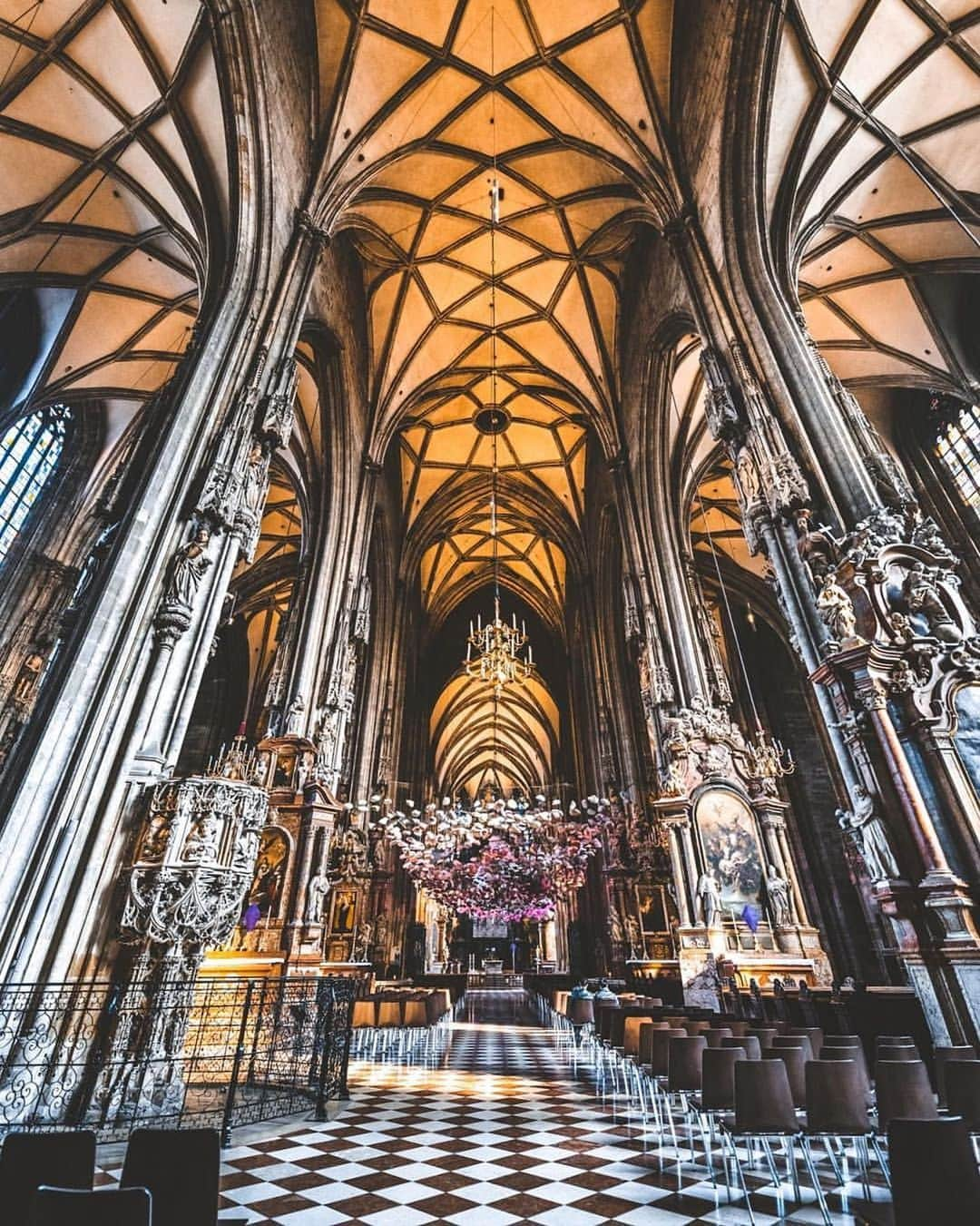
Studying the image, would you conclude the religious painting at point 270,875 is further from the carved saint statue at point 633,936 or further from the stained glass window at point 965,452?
the stained glass window at point 965,452

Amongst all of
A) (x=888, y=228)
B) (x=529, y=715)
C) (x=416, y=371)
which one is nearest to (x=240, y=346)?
(x=416, y=371)

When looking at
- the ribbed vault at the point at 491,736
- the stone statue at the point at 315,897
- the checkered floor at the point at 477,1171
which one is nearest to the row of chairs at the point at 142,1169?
the checkered floor at the point at 477,1171

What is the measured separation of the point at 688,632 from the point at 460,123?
12349 mm

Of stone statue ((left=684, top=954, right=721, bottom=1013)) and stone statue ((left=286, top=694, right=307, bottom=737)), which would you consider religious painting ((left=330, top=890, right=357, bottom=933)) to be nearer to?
stone statue ((left=286, top=694, right=307, bottom=737))

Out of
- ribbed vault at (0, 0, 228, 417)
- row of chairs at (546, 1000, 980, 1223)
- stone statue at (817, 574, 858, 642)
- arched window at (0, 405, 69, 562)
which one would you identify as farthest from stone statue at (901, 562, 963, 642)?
arched window at (0, 405, 69, 562)

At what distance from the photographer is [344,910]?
13.3 m

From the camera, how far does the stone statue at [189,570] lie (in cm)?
692

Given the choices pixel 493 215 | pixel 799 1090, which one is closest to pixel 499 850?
pixel 799 1090

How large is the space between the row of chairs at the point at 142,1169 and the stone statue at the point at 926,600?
25.7 feet

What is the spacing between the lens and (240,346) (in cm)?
885

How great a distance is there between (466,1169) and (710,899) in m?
8.35

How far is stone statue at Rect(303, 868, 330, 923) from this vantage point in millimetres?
10570

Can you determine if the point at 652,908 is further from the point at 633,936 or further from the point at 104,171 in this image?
the point at 104,171

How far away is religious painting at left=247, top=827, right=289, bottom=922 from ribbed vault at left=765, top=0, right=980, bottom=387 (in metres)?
13.4
